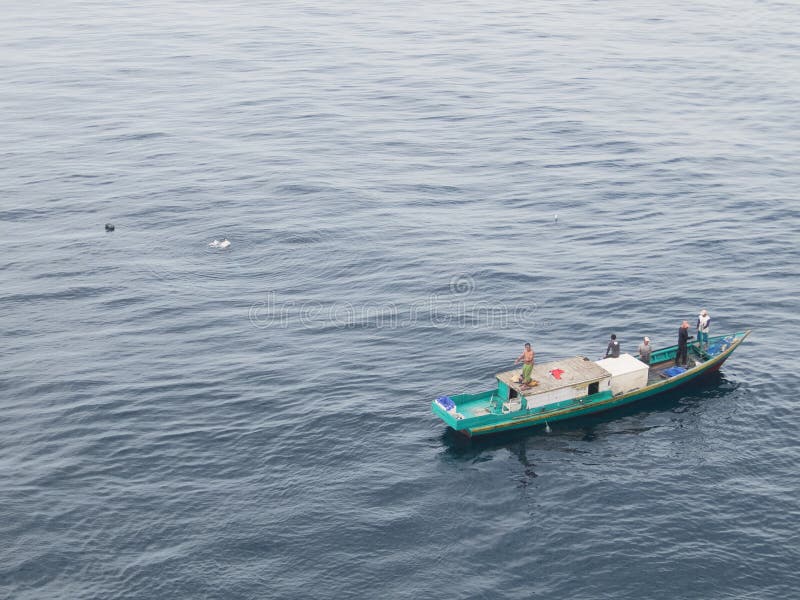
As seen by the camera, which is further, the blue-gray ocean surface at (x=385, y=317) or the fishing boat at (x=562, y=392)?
the fishing boat at (x=562, y=392)

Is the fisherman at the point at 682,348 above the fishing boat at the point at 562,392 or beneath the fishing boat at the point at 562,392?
above

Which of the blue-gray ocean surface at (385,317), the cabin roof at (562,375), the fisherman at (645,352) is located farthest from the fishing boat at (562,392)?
the blue-gray ocean surface at (385,317)

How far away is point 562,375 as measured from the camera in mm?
67188

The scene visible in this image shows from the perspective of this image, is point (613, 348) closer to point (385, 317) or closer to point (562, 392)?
point (562, 392)

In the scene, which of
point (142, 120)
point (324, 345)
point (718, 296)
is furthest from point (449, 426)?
point (142, 120)

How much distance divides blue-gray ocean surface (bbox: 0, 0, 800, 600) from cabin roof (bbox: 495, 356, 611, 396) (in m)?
3.61

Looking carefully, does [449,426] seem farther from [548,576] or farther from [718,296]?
[718,296]

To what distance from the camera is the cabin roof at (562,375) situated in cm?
6569

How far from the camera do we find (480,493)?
59094 millimetres

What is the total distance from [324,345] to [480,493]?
2414 cm

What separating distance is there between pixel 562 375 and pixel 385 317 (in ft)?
69.3

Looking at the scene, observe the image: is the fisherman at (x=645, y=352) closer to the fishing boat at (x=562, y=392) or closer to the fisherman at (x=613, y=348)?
the fishing boat at (x=562, y=392)

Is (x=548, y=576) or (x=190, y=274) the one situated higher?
(x=190, y=274)

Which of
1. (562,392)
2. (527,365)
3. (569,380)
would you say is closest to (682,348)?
(569,380)
